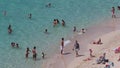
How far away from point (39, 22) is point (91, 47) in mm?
9957

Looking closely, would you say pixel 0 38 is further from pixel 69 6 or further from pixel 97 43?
pixel 69 6

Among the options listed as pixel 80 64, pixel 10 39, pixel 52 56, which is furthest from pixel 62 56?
pixel 10 39

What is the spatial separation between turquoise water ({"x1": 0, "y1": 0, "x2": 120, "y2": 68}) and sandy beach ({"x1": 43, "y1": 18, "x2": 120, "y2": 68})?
1.20 meters

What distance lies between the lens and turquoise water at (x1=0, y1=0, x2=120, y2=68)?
1390 inches

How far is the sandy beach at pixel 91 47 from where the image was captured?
32.3m

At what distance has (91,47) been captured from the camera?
36.1m

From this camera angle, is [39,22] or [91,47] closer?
[91,47]

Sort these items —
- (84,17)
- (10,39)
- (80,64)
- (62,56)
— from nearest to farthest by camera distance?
(80,64)
(62,56)
(10,39)
(84,17)

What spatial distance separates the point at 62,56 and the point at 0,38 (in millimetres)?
7762

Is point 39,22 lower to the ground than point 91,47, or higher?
higher

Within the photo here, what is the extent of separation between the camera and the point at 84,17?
45656mm

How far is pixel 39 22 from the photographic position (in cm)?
4397

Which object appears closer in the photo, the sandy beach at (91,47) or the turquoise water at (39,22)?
the sandy beach at (91,47)

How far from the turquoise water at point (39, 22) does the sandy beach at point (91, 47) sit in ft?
3.92
